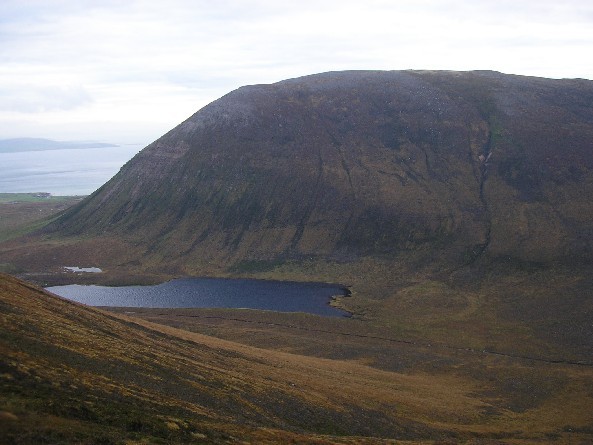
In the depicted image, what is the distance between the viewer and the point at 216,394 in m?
37.8

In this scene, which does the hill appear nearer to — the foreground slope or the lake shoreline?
the lake shoreline

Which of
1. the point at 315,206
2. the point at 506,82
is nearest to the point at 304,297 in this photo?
the point at 315,206

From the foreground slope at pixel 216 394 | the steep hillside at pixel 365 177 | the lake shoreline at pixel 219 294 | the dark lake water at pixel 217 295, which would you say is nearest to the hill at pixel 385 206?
the steep hillside at pixel 365 177

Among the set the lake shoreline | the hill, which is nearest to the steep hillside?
the hill

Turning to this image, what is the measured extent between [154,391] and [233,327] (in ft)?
158

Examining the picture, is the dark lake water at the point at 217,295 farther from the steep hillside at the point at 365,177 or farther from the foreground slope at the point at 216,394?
the foreground slope at the point at 216,394

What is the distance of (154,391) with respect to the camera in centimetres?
3334

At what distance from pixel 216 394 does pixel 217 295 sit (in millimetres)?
68948

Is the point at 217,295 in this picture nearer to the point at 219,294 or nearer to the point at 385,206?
the point at 219,294

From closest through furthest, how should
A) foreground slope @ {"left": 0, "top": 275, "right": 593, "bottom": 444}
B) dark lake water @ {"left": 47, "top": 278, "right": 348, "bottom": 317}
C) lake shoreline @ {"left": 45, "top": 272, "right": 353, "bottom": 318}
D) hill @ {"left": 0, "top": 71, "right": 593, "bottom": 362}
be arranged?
1. foreground slope @ {"left": 0, "top": 275, "right": 593, "bottom": 444}
2. hill @ {"left": 0, "top": 71, "right": 593, "bottom": 362}
3. lake shoreline @ {"left": 45, "top": 272, "right": 353, "bottom": 318}
4. dark lake water @ {"left": 47, "top": 278, "right": 348, "bottom": 317}

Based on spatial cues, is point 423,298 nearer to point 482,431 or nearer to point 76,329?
point 482,431

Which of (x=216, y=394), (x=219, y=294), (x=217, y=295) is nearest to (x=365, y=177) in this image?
(x=219, y=294)

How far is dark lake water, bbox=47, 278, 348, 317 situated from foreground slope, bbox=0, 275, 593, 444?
1294 inches

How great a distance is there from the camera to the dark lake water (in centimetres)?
9769
